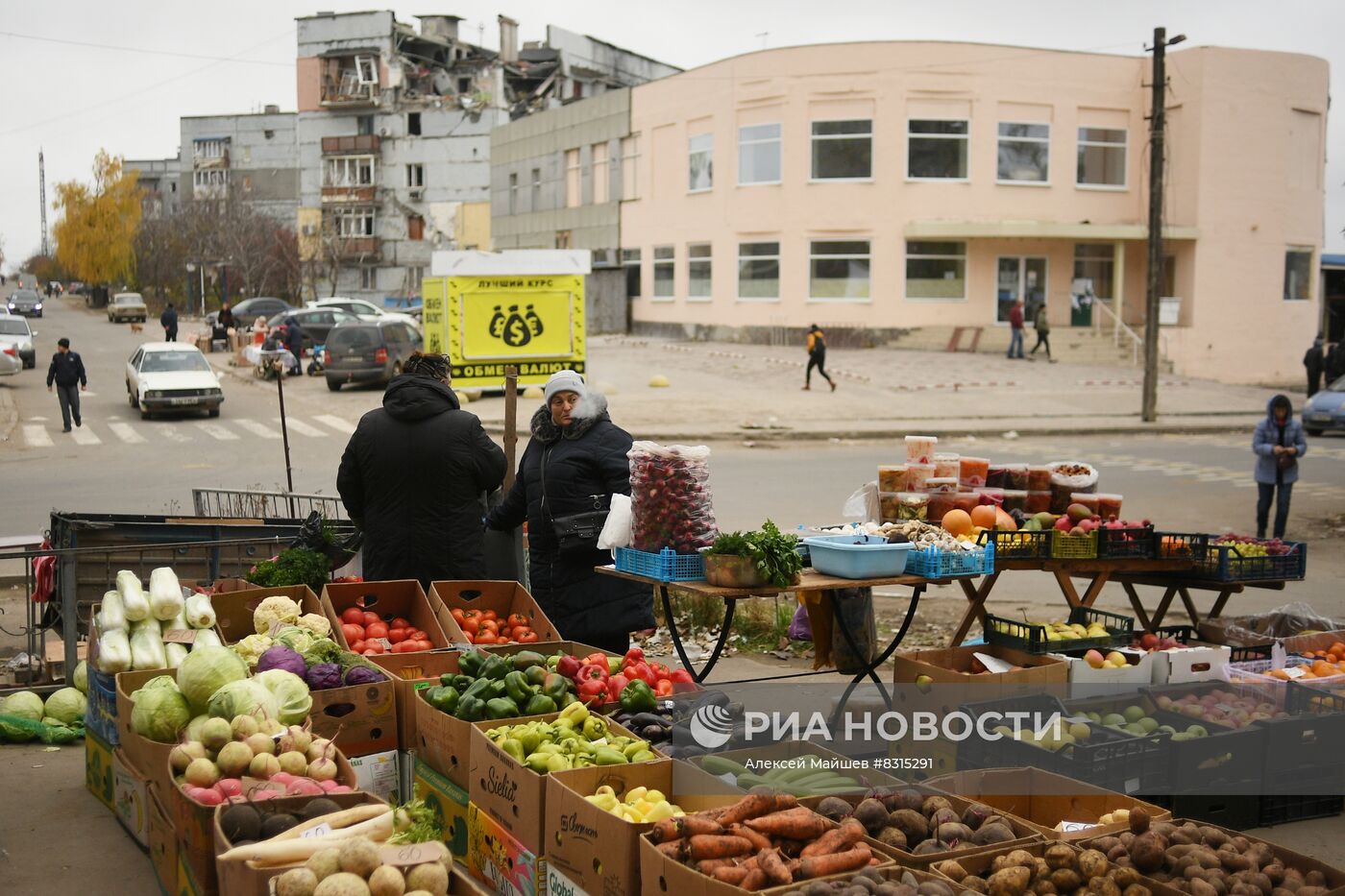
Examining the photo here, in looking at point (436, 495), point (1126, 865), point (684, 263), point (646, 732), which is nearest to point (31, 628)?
point (436, 495)

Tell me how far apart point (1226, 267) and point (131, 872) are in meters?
41.2

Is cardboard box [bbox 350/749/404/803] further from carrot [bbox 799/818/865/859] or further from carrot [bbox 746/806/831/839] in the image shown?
carrot [bbox 799/818/865/859]

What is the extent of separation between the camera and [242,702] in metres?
5.35

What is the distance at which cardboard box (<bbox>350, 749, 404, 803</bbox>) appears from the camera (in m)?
5.93

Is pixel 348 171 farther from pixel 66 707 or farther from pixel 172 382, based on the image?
pixel 66 707

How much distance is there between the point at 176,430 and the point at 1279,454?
69.3ft

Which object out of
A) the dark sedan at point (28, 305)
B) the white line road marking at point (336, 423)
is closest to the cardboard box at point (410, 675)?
the white line road marking at point (336, 423)

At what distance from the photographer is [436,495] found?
7.40 metres

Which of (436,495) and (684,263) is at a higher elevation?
(684,263)

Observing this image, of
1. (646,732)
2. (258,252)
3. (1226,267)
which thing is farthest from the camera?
(258,252)

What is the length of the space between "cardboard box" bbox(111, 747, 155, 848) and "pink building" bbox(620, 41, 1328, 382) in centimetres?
3596

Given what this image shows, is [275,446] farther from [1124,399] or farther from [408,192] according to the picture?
[408,192]

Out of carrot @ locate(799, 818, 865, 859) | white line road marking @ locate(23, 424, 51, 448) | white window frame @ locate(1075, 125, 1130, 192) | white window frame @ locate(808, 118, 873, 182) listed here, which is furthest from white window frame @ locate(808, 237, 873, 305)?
carrot @ locate(799, 818, 865, 859)

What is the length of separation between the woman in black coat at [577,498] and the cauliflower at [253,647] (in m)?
1.70
